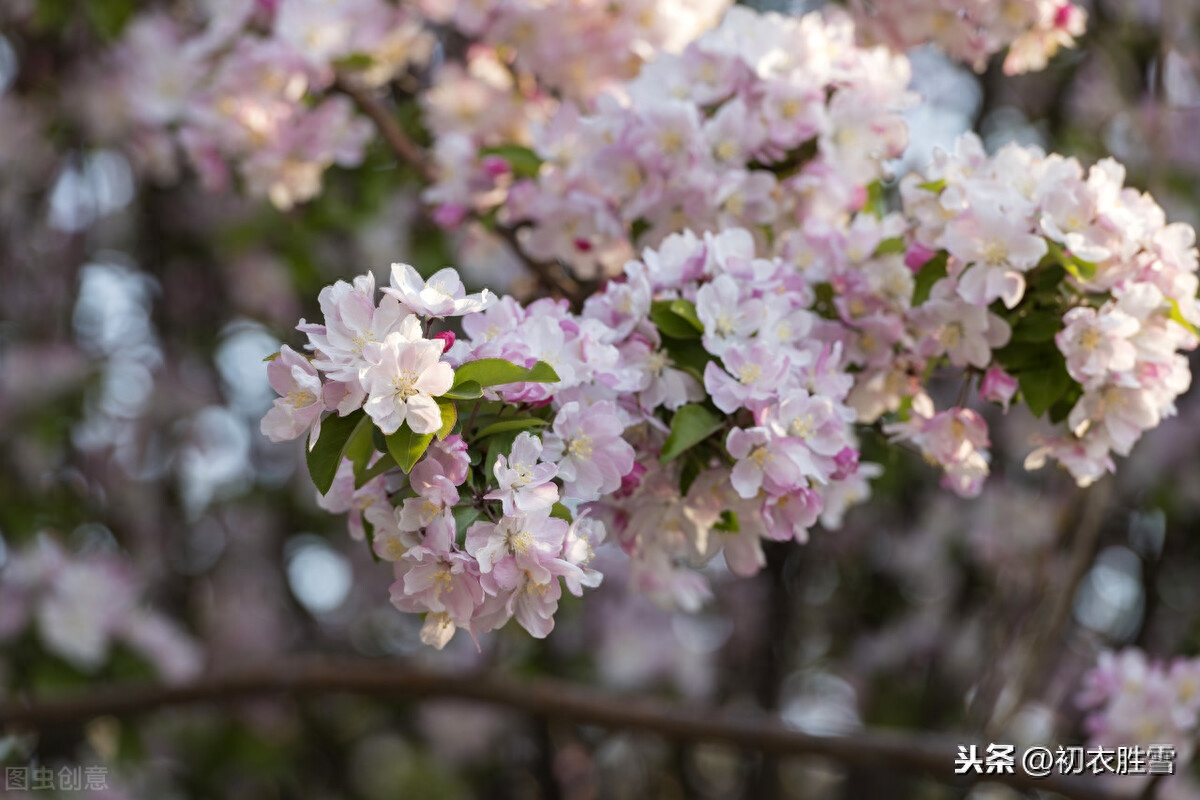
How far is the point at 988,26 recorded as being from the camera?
167 cm

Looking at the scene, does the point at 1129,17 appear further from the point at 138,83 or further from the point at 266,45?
the point at 138,83

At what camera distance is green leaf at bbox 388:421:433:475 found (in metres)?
0.90

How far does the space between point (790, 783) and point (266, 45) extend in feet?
11.0

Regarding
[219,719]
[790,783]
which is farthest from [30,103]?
[790,783]

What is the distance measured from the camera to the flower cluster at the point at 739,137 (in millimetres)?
1434

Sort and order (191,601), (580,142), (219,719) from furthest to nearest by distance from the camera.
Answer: (191,601)
(219,719)
(580,142)

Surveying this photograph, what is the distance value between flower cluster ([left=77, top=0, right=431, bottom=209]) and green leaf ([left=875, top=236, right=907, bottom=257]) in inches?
37.6

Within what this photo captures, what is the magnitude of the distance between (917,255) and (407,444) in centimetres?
67

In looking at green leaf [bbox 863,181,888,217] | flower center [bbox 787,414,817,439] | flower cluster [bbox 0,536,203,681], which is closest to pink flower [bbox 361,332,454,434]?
flower center [bbox 787,414,817,439]

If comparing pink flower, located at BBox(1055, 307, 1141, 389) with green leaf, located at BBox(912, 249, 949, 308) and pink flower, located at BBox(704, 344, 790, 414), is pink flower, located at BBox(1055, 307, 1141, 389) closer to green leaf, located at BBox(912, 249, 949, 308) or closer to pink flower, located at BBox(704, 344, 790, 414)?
green leaf, located at BBox(912, 249, 949, 308)

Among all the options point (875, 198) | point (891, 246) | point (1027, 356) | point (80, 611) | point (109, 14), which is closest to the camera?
point (1027, 356)

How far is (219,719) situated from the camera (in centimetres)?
341

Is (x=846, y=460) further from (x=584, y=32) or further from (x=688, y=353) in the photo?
(x=584, y=32)

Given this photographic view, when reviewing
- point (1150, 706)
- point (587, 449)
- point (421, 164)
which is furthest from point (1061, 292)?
point (421, 164)
